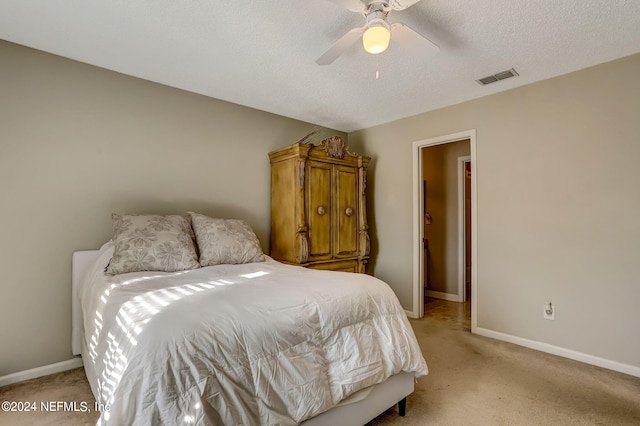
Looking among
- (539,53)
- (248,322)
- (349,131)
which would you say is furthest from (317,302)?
(349,131)

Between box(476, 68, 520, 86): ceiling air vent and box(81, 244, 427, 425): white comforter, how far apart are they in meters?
2.16

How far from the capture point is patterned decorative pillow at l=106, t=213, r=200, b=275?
2082 millimetres

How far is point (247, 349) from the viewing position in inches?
47.7

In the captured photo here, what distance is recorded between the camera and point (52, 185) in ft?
7.68

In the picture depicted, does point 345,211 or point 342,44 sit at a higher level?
point 342,44

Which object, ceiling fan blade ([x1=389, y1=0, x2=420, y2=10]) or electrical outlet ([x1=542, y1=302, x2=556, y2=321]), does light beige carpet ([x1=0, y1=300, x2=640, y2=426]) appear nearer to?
electrical outlet ([x1=542, y1=302, x2=556, y2=321])

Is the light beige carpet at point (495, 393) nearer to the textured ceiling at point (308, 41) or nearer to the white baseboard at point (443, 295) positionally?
the white baseboard at point (443, 295)

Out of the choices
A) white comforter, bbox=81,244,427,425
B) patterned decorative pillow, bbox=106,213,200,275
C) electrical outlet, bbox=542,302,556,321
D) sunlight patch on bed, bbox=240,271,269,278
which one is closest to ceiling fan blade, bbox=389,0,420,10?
white comforter, bbox=81,244,427,425

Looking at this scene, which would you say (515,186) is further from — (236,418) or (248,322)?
(236,418)

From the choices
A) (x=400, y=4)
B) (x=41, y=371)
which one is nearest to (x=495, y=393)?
(x=400, y=4)

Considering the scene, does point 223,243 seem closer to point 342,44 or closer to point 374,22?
point 342,44

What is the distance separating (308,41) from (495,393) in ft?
8.83

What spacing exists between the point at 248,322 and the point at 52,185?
6.97 feet

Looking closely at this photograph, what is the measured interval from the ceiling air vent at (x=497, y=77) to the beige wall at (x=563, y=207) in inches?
12.4
